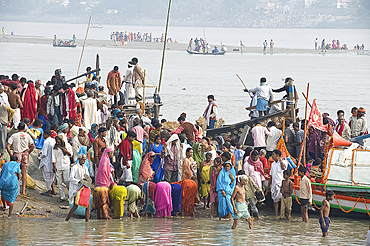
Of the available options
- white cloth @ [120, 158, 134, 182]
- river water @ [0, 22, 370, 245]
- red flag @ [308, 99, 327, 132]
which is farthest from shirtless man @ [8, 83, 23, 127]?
red flag @ [308, 99, 327, 132]

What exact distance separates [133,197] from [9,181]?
6.98ft

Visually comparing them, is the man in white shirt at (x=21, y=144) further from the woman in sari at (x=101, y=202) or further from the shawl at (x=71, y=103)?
the shawl at (x=71, y=103)

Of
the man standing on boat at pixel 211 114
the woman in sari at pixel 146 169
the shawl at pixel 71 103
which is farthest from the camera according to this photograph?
the man standing on boat at pixel 211 114

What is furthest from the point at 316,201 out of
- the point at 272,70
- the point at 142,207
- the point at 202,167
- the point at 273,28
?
the point at 273,28

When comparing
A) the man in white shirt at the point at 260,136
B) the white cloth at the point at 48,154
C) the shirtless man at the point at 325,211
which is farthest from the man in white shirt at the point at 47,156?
the shirtless man at the point at 325,211

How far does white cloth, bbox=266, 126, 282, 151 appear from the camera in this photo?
14883 millimetres

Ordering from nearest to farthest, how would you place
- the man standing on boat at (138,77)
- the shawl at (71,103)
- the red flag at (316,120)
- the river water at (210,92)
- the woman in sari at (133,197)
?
Result: the river water at (210,92), the woman in sari at (133,197), the red flag at (316,120), the shawl at (71,103), the man standing on boat at (138,77)

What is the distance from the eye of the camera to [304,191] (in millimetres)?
12156

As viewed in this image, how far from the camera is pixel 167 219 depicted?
479 inches

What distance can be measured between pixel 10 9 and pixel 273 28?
65967mm

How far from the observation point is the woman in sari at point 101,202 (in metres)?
11.8

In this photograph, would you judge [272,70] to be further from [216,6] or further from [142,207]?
[216,6]

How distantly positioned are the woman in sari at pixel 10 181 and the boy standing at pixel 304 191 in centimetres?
492

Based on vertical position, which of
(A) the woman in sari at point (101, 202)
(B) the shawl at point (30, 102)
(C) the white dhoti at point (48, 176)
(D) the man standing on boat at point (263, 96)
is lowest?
(A) the woman in sari at point (101, 202)
